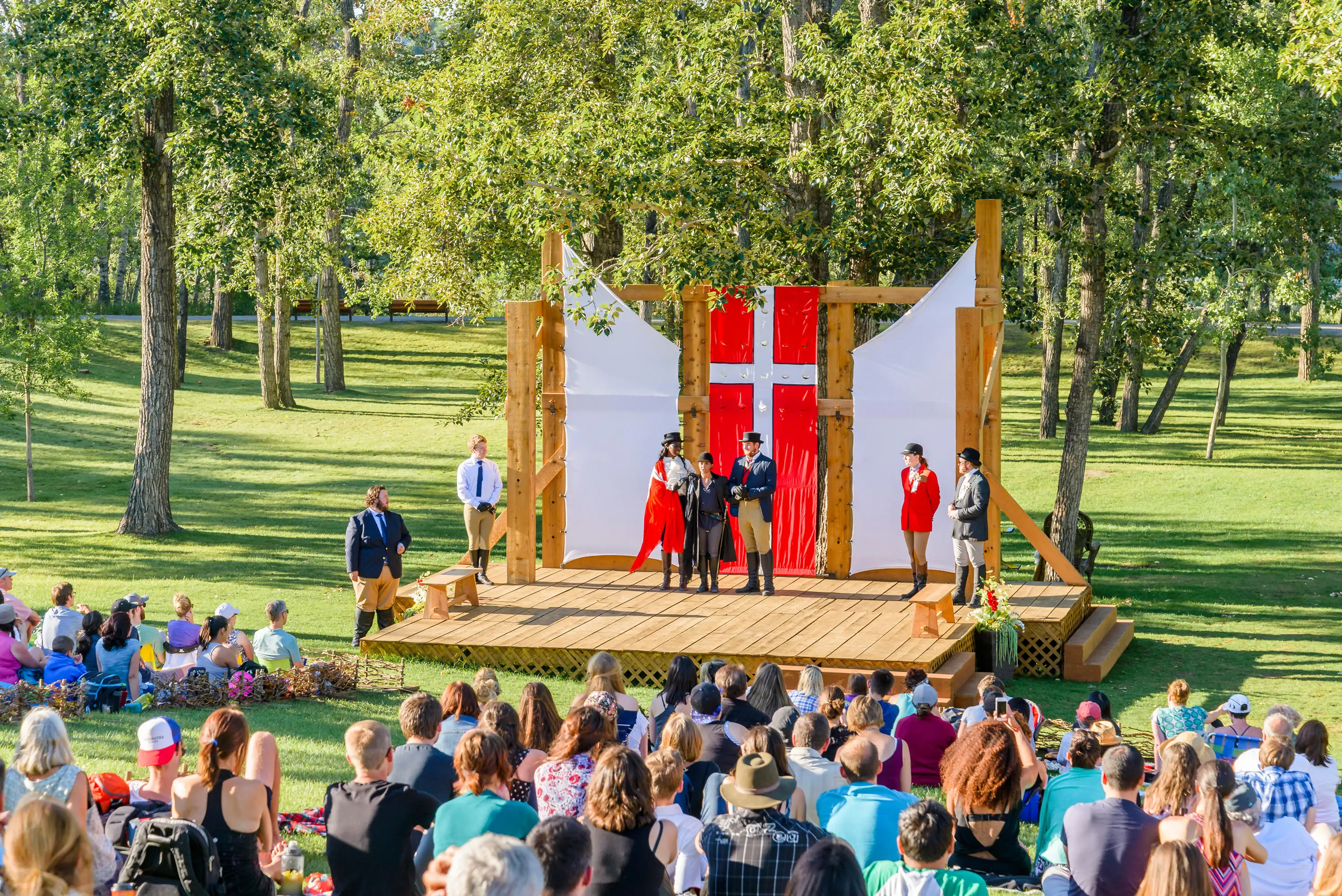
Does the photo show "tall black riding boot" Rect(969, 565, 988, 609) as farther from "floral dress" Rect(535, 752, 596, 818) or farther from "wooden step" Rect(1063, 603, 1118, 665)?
"floral dress" Rect(535, 752, 596, 818)

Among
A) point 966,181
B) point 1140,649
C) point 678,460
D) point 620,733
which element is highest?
point 966,181

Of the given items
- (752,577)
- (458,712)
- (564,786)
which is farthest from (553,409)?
(564,786)

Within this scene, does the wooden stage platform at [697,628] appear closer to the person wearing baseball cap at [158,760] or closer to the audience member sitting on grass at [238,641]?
the audience member sitting on grass at [238,641]

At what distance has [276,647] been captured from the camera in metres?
11.8

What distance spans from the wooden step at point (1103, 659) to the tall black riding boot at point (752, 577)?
347cm

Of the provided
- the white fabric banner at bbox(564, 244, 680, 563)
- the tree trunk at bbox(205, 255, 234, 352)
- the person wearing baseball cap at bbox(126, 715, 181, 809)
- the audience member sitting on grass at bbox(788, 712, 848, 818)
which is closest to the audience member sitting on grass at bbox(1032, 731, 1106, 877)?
the audience member sitting on grass at bbox(788, 712, 848, 818)

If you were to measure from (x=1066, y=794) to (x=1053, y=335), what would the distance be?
25305 millimetres

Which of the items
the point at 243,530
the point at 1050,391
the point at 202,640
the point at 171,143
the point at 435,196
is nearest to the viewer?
the point at 202,640

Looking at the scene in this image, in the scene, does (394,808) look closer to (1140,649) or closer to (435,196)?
(1140,649)

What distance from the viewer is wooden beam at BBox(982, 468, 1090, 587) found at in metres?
14.6

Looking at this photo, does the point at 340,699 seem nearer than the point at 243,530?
Yes

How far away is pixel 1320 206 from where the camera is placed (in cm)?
2627

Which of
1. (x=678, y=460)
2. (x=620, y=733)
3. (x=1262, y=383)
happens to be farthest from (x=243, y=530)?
(x=1262, y=383)

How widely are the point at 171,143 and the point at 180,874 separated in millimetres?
15260
